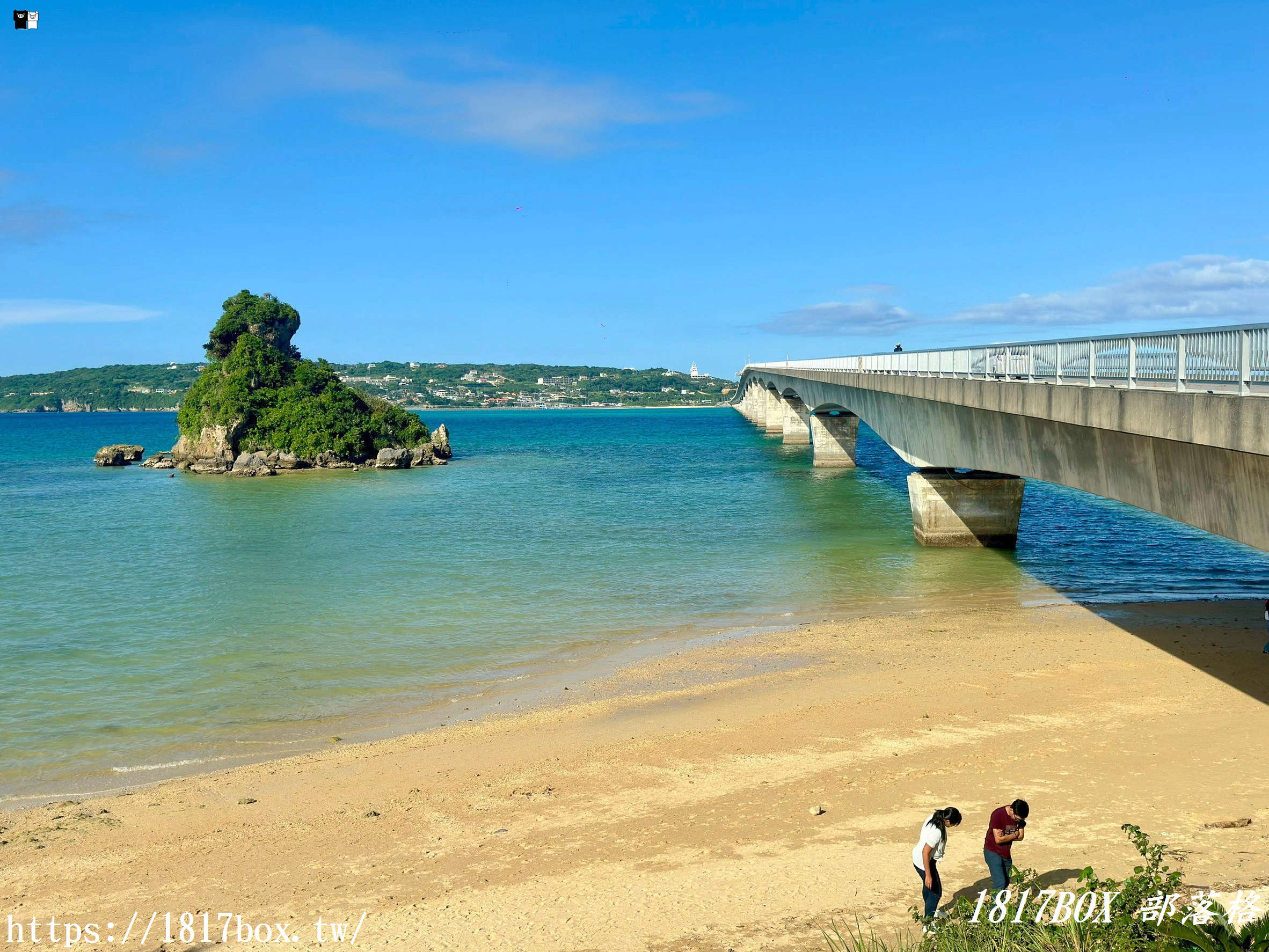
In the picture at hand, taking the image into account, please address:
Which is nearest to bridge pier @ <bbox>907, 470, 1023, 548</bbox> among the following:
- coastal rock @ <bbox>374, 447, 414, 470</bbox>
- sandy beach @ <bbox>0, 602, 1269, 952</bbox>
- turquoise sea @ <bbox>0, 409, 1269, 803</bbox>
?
turquoise sea @ <bbox>0, 409, 1269, 803</bbox>

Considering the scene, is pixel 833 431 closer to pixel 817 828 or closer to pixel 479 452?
pixel 479 452

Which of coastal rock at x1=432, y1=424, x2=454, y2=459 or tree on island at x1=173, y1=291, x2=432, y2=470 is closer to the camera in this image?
tree on island at x1=173, y1=291, x2=432, y2=470

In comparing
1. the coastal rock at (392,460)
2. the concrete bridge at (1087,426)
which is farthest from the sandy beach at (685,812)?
the coastal rock at (392,460)

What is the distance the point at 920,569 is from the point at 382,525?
22.0 meters

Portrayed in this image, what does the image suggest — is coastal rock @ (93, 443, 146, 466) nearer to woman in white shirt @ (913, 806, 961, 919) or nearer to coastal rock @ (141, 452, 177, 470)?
coastal rock @ (141, 452, 177, 470)

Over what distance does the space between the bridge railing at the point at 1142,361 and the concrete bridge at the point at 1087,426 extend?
0.02 meters

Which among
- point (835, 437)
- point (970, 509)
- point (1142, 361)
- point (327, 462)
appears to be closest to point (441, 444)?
point (327, 462)

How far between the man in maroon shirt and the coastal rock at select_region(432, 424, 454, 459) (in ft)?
226

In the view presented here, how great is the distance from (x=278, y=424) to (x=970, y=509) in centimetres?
5613

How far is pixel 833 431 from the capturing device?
6688 cm

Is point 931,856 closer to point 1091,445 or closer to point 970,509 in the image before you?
point 1091,445

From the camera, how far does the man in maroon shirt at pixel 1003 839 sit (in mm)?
8031

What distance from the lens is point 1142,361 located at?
50.0 feet

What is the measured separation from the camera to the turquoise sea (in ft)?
50.2
